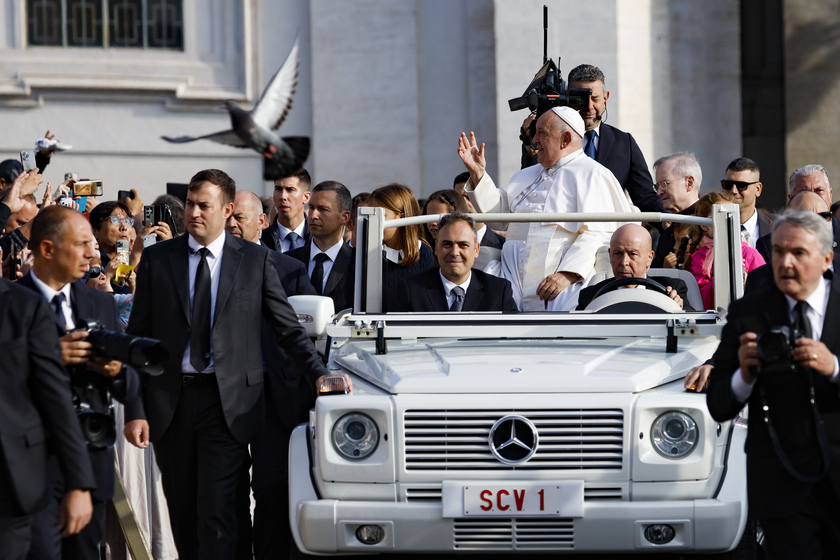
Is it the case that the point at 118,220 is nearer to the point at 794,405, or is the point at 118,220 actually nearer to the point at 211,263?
the point at 211,263

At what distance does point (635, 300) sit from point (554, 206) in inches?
57.6

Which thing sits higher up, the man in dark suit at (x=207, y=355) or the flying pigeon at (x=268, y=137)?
the flying pigeon at (x=268, y=137)

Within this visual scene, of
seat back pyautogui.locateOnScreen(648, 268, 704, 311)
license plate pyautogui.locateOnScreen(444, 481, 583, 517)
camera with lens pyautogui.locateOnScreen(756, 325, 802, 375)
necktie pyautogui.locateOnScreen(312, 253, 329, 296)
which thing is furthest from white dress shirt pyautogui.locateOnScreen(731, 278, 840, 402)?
necktie pyautogui.locateOnScreen(312, 253, 329, 296)

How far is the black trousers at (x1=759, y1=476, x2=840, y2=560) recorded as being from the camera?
543cm

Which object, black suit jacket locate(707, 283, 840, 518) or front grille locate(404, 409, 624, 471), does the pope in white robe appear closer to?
front grille locate(404, 409, 624, 471)

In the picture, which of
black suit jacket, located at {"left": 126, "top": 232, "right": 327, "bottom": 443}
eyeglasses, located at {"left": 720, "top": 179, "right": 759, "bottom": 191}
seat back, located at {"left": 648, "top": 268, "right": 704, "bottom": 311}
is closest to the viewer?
black suit jacket, located at {"left": 126, "top": 232, "right": 327, "bottom": 443}

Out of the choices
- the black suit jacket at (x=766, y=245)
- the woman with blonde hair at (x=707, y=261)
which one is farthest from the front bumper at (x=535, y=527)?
the black suit jacket at (x=766, y=245)

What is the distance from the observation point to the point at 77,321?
6.18 m

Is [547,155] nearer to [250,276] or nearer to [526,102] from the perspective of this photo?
[526,102]

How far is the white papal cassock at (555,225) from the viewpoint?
839cm

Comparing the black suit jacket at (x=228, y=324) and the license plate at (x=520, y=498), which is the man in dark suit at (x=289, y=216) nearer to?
the black suit jacket at (x=228, y=324)

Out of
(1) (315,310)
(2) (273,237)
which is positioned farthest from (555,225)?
(2) (273,237)

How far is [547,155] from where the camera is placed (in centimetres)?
891

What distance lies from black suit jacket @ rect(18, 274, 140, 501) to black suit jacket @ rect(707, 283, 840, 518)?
8.47 feet
